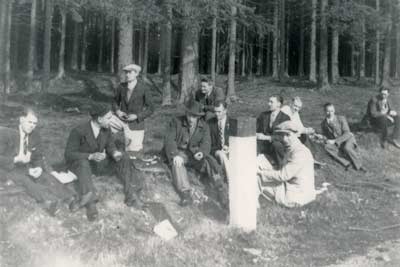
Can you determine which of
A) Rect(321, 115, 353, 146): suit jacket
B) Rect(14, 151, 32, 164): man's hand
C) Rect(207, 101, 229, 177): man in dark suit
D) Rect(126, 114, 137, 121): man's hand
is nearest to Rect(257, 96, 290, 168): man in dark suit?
Rect(207, 101, 229, 177): man in dark suit

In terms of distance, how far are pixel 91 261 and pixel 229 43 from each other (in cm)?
1311

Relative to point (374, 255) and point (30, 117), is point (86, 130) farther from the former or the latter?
point (374, 255)

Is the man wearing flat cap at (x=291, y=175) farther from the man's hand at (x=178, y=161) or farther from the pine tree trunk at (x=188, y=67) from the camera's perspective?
the pine tree trunk at (x=188, y=67)

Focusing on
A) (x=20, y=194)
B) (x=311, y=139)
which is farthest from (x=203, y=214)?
(x=311, y=139)

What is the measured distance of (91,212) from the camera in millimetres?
6277

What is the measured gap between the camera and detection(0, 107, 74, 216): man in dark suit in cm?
639

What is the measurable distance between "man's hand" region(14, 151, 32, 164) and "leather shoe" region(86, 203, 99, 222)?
1039 millimetres

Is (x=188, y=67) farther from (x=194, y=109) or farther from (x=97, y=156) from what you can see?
(x=97, y=156)

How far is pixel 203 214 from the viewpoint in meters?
6.92

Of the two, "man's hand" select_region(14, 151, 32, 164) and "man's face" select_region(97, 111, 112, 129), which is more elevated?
"man's face" select_region(97, 111, 112, 129)

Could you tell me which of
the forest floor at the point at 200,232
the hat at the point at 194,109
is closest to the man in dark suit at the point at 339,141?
the forest floor at the point at 200,232

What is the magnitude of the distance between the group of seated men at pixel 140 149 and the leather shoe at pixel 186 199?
1 centimetres

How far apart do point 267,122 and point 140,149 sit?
2.20 metres

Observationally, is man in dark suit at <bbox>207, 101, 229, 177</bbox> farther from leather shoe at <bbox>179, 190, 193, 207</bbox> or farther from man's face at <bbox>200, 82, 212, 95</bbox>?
leather shoe at <bbox>179, 190, 193, 207</bbox>
